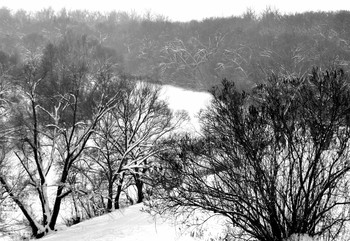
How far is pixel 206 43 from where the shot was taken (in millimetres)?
55750

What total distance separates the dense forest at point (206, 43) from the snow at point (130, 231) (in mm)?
27530

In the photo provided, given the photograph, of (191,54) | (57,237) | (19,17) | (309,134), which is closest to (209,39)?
(191,54)

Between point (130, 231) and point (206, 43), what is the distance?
46.2 meters

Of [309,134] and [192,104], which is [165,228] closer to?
[309,134]

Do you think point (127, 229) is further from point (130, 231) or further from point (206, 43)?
point (206, 43)

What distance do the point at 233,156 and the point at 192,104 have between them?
1311 inches

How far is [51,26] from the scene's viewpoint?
208 feet

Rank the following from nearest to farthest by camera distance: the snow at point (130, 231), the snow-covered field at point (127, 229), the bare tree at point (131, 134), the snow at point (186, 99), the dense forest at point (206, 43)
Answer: the snow at point (130, 231) → the snow-covered field at point (127, 229) → the bare tree at point (131, 134) → the snow at point (186, 99) → the dense forest at point (206, 43)

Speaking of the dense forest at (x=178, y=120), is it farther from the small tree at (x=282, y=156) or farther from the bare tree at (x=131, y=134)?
the bare tree at (x=131, y=134)

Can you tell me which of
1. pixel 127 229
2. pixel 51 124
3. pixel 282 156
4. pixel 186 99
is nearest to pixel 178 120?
pixel 51 124

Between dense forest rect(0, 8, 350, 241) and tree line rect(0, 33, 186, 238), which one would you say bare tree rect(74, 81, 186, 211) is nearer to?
tree line rect(0, 33, 186, 238)

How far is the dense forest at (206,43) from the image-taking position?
4481 cm

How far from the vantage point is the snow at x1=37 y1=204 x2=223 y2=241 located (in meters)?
11.6

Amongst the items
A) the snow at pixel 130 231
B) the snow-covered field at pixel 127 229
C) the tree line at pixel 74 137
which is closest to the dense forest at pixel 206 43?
the tree line at pixel 74 137
